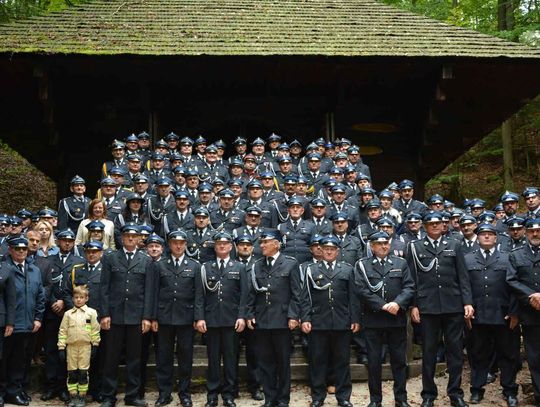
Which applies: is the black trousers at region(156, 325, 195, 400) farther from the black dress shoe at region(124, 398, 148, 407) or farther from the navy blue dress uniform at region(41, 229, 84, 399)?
the navy blue dress uniform at region(41, 229, 84, 399)

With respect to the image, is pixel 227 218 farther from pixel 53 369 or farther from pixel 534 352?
pixel 534 352

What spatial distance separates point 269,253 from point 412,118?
6909 mm

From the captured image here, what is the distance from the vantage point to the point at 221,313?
22.0ft

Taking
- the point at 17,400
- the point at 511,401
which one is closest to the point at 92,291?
the point at 17,400

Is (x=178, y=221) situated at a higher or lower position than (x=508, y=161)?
lower

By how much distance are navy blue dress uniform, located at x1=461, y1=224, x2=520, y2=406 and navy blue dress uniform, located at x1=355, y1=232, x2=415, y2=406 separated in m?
0.78

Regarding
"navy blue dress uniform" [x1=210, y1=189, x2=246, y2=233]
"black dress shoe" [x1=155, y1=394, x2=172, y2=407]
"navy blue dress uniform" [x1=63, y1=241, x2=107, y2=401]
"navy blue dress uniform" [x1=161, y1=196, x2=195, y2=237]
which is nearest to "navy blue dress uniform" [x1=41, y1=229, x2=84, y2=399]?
"navy blue dress uniform" [x1=63, y1=241, x2=107, y2=401]

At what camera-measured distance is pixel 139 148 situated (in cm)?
1085

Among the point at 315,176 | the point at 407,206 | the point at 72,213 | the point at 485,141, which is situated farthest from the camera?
the point at 485,141

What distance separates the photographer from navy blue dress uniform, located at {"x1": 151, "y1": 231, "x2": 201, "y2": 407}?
6.66 metres

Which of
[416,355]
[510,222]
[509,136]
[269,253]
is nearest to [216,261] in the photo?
[269,253]

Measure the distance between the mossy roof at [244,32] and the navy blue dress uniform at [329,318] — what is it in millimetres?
5141

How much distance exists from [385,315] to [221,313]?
1806 mm

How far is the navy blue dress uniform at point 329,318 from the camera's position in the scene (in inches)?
258
